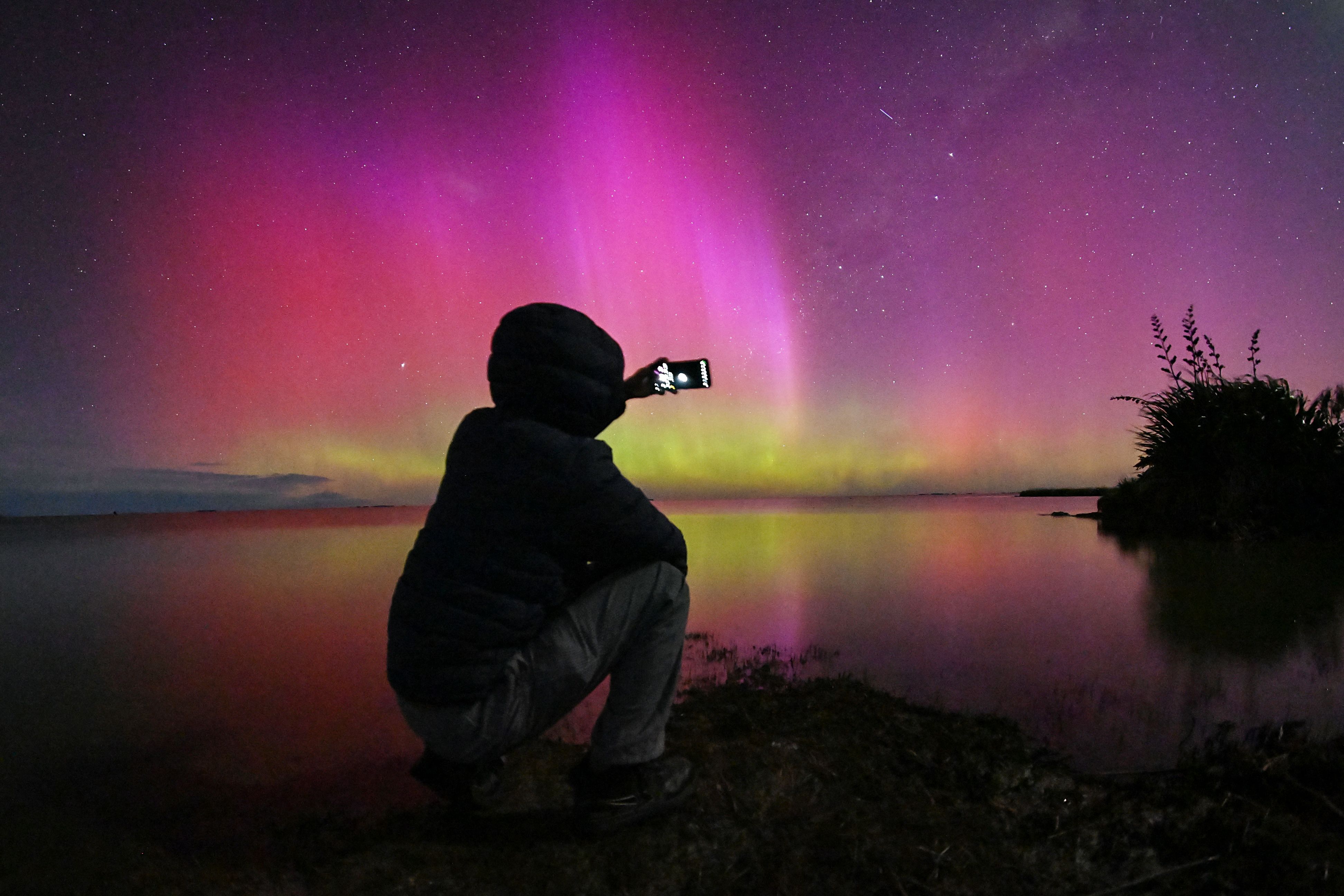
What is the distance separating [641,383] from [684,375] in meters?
0.34

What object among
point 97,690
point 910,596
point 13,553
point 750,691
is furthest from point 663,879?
point 13,553

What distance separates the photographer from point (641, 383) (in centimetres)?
263

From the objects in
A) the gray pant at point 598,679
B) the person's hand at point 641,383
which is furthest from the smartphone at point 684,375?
the gray pant at point 598,679

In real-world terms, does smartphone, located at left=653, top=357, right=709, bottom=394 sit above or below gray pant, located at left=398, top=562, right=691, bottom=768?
above

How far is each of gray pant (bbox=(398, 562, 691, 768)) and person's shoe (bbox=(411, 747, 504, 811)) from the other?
0.21 metres

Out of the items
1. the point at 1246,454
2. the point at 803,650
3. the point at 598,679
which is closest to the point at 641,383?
the point at 598,679

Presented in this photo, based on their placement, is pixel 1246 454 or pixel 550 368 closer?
pixel 550 368

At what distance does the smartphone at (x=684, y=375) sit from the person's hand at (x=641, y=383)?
5cm

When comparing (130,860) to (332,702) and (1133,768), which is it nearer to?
(332,702)

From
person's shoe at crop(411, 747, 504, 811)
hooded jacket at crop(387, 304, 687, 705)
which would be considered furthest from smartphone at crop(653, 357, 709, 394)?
person's shoe at crop(411, 747, 504, 811)

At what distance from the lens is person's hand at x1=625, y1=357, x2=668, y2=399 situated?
2.58 metres

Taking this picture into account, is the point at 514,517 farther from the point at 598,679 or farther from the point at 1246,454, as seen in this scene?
the point at 1246,454

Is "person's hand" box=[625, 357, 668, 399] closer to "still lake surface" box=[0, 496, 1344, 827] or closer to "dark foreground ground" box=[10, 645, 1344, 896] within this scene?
"dark foreground ground" box=[10, 645, 1344, 896]

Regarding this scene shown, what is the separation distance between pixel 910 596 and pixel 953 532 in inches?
588
